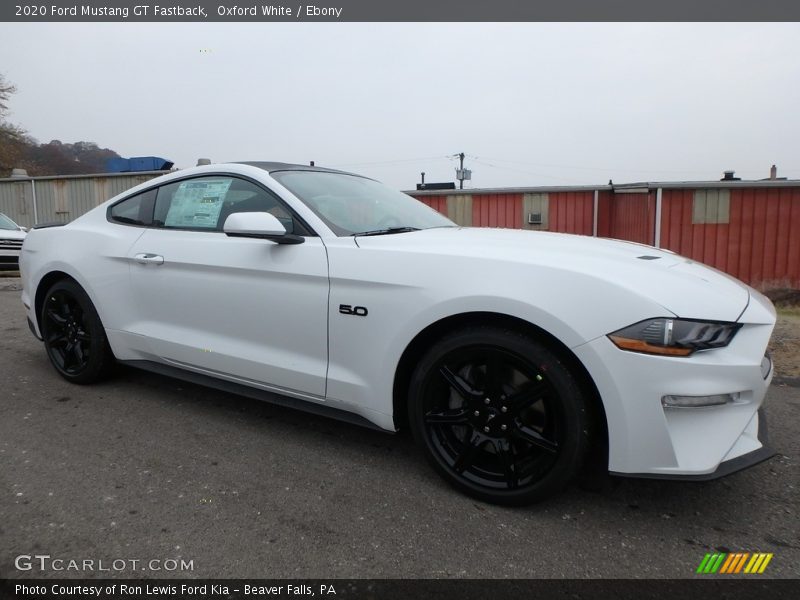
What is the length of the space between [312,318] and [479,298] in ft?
2.79

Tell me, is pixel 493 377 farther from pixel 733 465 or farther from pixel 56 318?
pixel 56 318

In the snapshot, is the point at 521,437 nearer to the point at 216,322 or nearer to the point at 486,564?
Answer: the point at 486,564

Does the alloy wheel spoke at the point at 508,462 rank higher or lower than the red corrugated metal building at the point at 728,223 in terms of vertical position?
lower

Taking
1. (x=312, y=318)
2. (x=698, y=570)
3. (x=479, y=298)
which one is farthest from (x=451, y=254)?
(x=698, y=570)

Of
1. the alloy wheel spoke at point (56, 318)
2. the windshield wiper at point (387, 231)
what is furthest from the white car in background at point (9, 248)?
the windshield wiper at point (387, 231)

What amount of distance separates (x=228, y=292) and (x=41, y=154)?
1506 inches

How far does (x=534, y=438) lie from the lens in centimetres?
212

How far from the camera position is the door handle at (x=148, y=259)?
3.17 m

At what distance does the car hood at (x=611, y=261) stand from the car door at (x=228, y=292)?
439 millimetres

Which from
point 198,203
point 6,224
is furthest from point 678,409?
point 6,224

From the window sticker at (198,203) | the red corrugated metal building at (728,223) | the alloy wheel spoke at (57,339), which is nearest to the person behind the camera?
the window sticker at (198,203)

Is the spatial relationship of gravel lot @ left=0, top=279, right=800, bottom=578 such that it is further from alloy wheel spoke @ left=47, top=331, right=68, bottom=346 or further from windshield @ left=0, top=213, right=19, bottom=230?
windshield @ left=0, top=213, right=19, bottom=230

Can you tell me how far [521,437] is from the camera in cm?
216

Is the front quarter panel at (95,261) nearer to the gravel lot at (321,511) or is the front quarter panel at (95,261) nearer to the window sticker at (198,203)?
the window sticker at (198,203)
